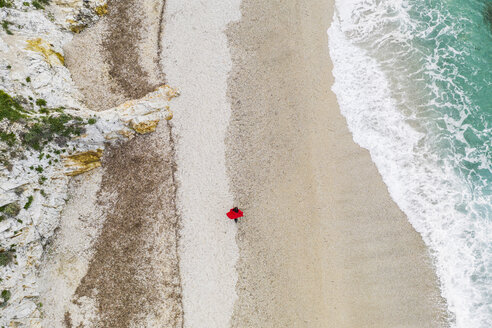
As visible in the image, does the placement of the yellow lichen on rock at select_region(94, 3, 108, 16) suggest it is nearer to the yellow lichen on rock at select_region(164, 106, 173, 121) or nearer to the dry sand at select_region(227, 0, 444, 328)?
the yellow lichen on rock at select_region(164, 106, 173, 121)

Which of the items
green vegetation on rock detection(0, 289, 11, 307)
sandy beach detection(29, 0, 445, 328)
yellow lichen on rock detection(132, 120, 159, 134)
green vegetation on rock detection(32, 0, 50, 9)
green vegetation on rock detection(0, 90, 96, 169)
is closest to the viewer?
green vegetation on rock detection(0, 289, 11, 307)

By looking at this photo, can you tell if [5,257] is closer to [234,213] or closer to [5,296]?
[5,296]

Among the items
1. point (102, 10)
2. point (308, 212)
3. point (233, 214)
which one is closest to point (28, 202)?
point (233, 214)

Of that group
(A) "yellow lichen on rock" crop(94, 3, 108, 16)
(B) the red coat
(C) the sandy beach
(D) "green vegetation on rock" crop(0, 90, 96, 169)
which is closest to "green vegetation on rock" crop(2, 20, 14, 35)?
(D) "green vegetation on rock" crop(0, 90, 96, 169)

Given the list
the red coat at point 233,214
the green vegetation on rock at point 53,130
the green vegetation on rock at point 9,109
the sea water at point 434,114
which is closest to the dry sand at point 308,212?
the red coat at point 233,214

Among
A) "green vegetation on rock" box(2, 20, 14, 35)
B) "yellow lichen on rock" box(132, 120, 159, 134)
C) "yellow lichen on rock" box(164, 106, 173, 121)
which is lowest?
"yellow lichen on rock" box(132, 120, 159, 134)

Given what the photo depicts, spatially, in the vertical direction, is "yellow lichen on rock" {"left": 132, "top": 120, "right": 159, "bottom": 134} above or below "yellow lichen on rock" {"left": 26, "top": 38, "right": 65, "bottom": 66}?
below
